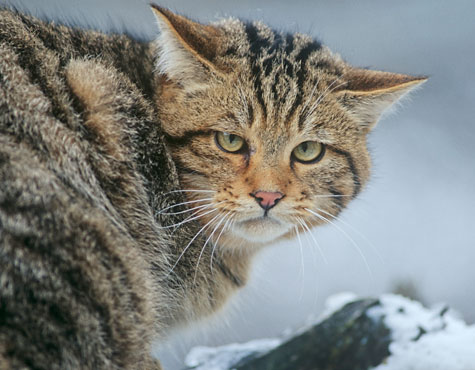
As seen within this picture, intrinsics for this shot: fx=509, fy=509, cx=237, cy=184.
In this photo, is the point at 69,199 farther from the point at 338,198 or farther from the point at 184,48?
the point at 338,198

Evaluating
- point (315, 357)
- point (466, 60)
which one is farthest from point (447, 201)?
point (315, 357)

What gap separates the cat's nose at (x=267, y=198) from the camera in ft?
3.37

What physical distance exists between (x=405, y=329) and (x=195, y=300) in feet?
2.03

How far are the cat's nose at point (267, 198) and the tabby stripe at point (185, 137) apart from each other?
0.17m

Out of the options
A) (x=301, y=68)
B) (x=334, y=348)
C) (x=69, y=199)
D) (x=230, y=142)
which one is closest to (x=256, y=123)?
(x=230, y=142)

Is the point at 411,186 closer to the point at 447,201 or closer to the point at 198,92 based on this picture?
the point at 447,201

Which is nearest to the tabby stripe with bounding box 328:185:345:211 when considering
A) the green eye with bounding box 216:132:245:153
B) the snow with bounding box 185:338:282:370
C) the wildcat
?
the wildcat

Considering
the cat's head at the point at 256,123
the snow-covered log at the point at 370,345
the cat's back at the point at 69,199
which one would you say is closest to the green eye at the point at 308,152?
the cat's head at the point at 256,123

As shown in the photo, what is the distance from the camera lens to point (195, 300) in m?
1.16

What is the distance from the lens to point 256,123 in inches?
41.6

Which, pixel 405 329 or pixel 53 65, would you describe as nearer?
pixel 53 65

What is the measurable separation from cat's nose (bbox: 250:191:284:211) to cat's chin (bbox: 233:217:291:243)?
0.05 meters

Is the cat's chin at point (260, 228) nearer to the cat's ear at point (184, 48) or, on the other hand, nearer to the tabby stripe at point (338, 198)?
the tabby stripe at point (338, 198)

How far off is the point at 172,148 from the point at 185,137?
4 centimetres
